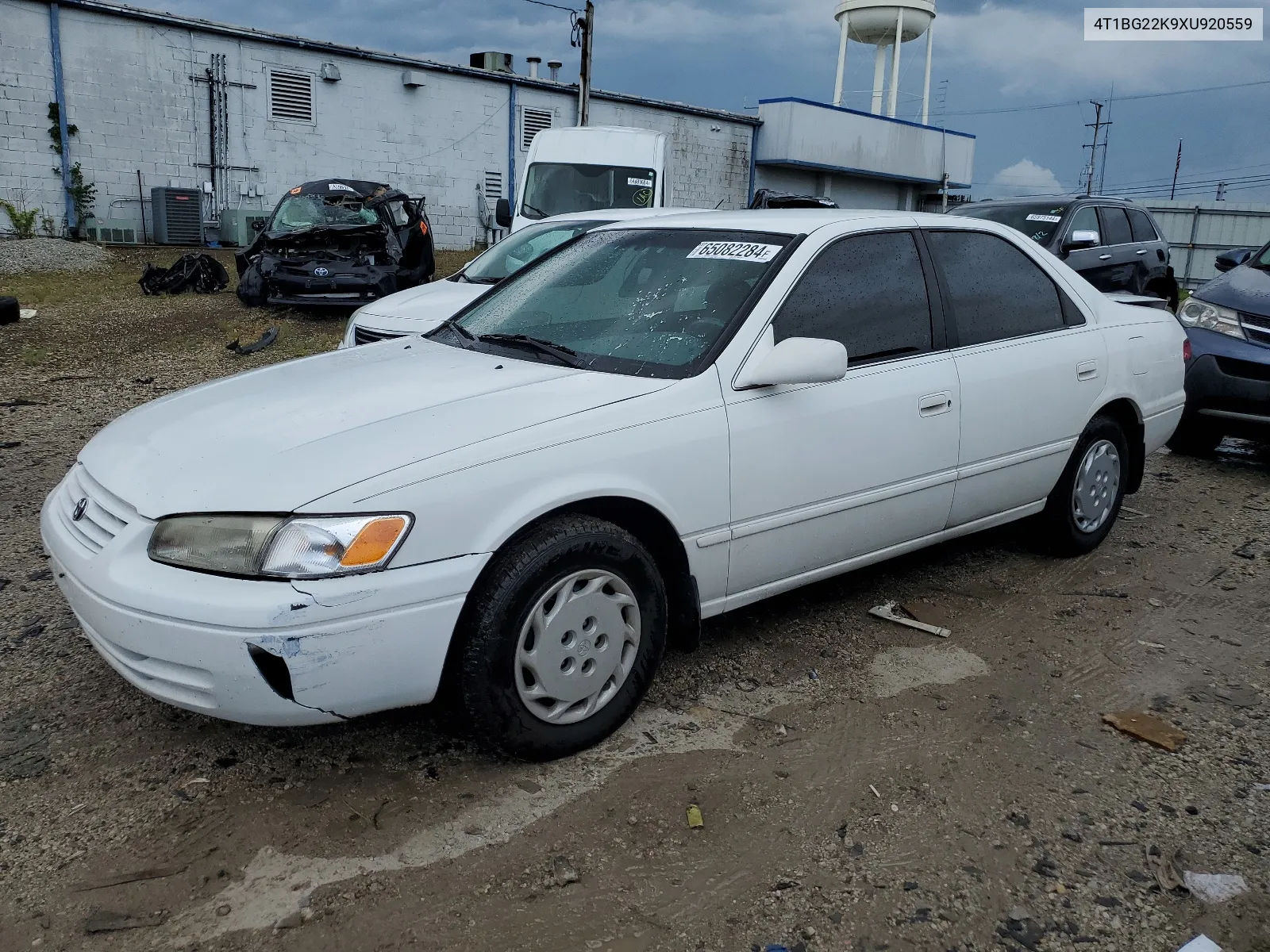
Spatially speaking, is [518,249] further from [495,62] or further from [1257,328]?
[495,62]

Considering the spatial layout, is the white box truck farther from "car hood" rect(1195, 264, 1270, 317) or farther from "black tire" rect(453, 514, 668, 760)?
"black tire" rect(453, 514, 668, 760)

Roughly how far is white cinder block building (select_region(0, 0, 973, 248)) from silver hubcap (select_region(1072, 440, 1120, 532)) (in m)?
18.7

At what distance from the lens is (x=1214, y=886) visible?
2.61 m

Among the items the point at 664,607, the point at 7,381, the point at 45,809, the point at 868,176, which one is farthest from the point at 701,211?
the point at 868,176

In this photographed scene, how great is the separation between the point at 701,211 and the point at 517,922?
11.1ft

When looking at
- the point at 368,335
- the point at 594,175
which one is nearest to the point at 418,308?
the point at 368,335

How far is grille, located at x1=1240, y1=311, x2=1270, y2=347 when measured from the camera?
21.9ft

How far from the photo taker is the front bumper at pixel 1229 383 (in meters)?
6.59

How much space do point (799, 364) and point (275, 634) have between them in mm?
1738

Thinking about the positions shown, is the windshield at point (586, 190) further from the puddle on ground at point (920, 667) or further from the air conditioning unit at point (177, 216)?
the puddle on ground at point (920, 667)

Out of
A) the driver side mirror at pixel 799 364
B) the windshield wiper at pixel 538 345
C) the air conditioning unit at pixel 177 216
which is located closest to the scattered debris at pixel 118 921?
the windshield wiper at pixel 538 345

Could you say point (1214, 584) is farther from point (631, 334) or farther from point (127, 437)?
point (127, 437)

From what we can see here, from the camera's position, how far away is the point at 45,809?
2.78m

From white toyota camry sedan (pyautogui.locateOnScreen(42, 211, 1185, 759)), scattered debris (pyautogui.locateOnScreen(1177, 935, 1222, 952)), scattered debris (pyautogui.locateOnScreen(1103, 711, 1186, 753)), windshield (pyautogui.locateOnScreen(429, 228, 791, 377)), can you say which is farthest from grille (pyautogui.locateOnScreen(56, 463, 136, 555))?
scattered debris (pyautogui.locateOnScreen(1103, 711, 1186, 753))
